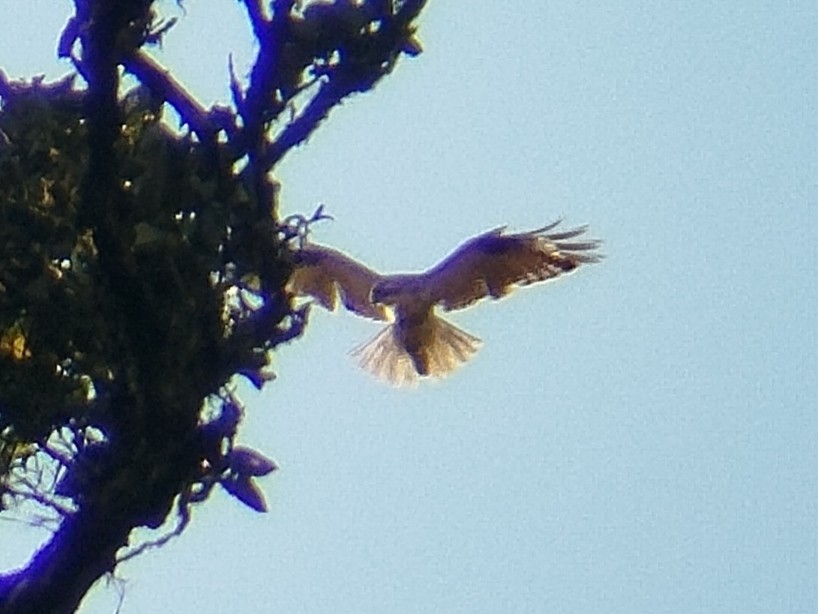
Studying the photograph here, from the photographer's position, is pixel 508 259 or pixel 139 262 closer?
pixel 139 262

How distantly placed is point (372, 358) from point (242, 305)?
203 inches

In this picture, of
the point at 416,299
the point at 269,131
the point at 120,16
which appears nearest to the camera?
the point at 120,16

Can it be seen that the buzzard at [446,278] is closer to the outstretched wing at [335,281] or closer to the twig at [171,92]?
the outstretched wing at [335,281]

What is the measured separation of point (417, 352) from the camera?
33.7 ft

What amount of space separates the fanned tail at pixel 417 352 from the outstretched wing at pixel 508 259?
0.65 m

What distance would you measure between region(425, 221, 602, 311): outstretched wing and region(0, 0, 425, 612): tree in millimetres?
3901

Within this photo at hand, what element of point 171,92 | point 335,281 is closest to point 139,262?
point 171,92

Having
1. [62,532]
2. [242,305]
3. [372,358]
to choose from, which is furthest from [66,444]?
[372,358]

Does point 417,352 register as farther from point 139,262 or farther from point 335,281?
point 139,262

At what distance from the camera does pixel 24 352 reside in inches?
213

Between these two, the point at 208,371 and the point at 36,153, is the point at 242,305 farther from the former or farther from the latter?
the point at 36,153

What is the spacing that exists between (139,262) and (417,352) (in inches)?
201

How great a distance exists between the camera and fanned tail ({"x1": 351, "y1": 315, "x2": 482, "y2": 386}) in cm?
A: 1025

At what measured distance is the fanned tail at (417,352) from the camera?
1025 cm
